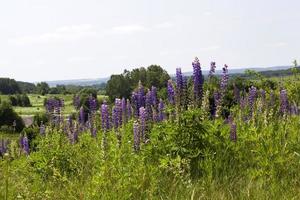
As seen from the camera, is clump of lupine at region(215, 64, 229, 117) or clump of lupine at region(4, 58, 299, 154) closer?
clump of lupine at region(4, 58, 299, 154)

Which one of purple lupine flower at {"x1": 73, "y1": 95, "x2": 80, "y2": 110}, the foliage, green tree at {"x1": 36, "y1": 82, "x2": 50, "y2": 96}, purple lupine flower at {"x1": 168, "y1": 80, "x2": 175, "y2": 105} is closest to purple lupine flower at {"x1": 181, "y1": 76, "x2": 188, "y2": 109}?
purple lupine flower at {"x1": 168, "y1": 80, "x2": 175, "y2": 105}

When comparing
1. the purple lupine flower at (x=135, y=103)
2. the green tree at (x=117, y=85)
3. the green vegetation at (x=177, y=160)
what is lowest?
the green tree at (x=117, y=85)

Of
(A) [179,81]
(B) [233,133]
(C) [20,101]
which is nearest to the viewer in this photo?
(B) [233,133]

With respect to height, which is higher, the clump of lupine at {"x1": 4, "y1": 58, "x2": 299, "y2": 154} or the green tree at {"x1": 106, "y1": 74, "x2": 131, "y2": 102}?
the clump of lupine at {"x1": 4, "y1": 58, "x2": 299, "y2": 154}

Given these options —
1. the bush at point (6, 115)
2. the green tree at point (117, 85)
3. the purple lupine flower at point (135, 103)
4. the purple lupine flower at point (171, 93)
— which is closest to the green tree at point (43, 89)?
the bush at point (6, 115)

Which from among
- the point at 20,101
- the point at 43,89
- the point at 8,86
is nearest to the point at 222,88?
the point at 20,101

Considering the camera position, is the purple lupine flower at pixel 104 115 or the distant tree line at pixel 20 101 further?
the distant tree line at pixel 20 101

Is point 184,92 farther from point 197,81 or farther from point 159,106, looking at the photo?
point 159,106

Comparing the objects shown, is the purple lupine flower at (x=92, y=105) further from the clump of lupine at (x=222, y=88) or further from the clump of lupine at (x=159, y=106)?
the clump of lupine at (x=222, y=88)

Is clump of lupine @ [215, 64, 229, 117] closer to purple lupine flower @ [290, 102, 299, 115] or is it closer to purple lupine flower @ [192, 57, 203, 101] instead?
purple lupine flower @ [192, 57, 203, 101]

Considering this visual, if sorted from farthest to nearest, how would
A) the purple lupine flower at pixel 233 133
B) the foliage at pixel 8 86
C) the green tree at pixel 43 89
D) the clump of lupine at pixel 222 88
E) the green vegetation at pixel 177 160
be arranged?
the foliage at pixel 8 86, the green tree at pixel 43 89, the clump of lupine at pixel 222 88, the purple lupine flower at pixel 233 133, the green vegetation at pixel 177 160

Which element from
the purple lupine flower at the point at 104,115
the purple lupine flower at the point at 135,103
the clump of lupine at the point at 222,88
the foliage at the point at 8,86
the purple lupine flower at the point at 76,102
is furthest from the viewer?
the foliage at the point at 8,86

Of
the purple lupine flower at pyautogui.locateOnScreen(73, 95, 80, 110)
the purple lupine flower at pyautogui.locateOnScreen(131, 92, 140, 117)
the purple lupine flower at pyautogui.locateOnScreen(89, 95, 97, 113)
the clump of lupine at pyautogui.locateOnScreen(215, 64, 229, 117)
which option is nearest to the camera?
the clump of lupine at pyautogui.locateOnScreen(215, 64, 229, 117)

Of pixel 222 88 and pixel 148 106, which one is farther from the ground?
pixel 222 88
